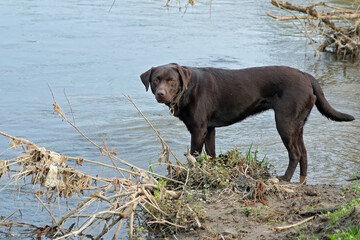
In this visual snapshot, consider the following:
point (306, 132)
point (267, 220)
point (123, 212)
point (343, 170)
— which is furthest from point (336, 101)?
point (123, 212)

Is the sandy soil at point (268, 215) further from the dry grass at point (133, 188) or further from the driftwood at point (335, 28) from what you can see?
the driftwood at point (335, 28)

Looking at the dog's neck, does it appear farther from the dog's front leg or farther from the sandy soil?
the sandy soil


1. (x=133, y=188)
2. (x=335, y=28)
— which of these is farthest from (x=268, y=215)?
(x=335, y=28)

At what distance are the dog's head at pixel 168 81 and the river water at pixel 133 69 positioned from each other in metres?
0.79

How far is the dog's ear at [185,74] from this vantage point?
619cm

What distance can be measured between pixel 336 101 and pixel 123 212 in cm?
642

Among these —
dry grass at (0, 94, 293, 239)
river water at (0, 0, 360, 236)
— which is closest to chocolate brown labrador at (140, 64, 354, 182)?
dry grass at (0, 94, 293, 239)

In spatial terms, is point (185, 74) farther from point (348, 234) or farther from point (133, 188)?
point (348, 234)

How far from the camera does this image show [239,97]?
21.5 feet

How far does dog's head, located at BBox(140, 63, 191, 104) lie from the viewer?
6082mm

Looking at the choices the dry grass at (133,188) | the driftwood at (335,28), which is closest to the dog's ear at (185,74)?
the dry grass at (133,188)

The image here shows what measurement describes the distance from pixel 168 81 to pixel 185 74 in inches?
8.9

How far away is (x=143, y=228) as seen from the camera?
5.02 meters

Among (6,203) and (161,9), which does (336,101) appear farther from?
(161,9)
